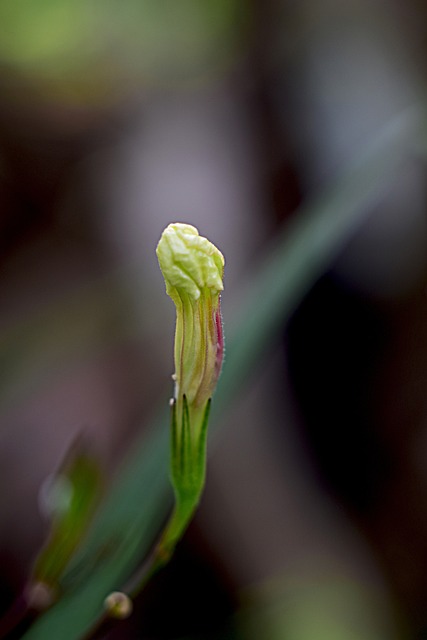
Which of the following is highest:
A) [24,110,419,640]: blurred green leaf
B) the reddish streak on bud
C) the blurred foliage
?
the blurred foliage

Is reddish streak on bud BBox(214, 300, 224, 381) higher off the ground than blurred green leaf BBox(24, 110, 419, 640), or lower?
higher

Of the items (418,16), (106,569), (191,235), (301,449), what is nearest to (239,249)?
(301,449)

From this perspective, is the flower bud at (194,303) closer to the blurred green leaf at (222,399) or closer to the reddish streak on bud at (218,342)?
the reddish streak on bud at (218,342)

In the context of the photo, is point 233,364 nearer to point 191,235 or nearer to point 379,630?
point 191,235

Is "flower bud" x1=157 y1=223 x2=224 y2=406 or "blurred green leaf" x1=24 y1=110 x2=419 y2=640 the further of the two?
"blurred green leaf" x1=24 y1=110 x2=419 y2=640

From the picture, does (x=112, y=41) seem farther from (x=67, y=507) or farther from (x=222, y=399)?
(x=67, y=507)

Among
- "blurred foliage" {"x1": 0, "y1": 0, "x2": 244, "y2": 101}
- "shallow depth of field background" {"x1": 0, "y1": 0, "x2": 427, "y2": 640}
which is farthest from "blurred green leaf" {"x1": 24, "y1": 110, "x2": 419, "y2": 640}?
"blurred foliage" {"x1": 0, "y1": 0, "x2": 244, "y2": 101}

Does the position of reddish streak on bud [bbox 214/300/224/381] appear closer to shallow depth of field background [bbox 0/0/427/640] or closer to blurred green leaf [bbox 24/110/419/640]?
blurred green leaf [bbox 24/110/419/640]
